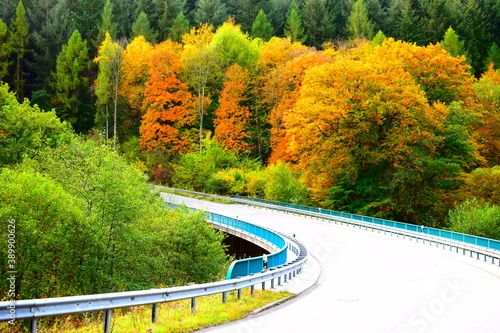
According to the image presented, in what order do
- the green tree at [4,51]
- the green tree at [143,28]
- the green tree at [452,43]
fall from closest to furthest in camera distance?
the green tree at [4,51]
the green tree at [452,43]
the green tree at [143,28]

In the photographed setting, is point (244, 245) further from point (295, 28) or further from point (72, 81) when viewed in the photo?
point (295, 28)

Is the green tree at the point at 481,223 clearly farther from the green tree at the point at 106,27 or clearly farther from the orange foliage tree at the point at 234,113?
the green tree at the point at 106,27

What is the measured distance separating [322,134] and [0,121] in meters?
27.5

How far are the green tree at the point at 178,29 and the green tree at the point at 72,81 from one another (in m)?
12.6

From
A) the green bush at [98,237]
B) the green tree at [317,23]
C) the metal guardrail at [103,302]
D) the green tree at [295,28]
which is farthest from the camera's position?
the green tree at [317,23]

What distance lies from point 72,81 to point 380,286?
63.6m

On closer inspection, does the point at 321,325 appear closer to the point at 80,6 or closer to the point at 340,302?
the point at 340,302

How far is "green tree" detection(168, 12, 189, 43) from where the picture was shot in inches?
2965

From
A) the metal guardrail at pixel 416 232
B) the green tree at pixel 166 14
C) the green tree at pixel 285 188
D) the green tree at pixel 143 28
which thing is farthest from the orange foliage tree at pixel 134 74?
the metal guardrail at pixel 416 232

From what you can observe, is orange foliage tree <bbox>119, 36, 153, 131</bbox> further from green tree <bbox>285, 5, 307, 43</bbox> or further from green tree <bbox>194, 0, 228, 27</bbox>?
green tree <bbox>285, 5, 307, 43</bbox>

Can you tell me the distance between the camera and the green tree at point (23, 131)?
133 feet

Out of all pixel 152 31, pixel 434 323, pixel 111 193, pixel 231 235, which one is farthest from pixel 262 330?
pixel 152 31

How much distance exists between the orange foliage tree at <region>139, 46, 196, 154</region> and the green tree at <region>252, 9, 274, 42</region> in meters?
18.5

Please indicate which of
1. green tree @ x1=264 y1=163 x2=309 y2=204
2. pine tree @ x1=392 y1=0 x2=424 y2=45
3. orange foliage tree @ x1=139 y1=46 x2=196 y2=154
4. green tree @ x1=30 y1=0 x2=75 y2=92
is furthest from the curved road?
green tree @ x1=30 y1=0 x2=75 y2=92
